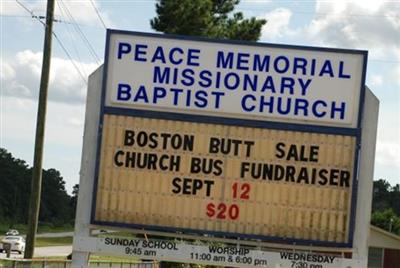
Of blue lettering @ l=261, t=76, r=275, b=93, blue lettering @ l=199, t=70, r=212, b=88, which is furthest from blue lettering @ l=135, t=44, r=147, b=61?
blue lettering @ l=261, t=76, r=275, b=93

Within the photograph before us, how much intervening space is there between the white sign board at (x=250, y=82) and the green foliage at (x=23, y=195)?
12211 centimetres

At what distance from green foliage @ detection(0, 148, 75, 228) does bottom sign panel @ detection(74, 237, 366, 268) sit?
121950 mm

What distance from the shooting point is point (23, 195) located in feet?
496

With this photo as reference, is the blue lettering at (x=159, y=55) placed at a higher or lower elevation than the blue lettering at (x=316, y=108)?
higher

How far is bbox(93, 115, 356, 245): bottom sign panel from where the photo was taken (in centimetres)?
1182

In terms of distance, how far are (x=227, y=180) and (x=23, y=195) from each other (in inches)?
5621

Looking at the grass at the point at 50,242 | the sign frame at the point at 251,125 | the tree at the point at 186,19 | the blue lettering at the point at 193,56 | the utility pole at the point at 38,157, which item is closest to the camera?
the sign frame at the point at 251,125

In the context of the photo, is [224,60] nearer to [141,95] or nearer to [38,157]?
[141,95]

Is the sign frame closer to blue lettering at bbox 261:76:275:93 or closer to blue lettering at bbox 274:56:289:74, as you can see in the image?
blue lettering at bbox 274:56:289:74

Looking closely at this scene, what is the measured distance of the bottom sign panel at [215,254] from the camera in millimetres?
11812

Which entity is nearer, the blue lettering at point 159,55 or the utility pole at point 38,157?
the blue lettering at point 159,55

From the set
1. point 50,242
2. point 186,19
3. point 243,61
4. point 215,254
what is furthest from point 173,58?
point 50,242

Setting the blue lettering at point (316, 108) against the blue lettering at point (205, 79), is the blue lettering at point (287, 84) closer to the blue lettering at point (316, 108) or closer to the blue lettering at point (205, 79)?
the blue lettering at point (316, 108)

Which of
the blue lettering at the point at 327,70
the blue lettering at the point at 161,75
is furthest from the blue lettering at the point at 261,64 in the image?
the blue lettering at the point at 161,75
